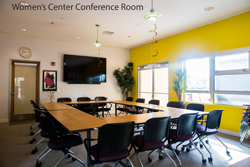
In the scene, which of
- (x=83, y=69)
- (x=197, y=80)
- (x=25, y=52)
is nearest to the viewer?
(x=197, y=80)

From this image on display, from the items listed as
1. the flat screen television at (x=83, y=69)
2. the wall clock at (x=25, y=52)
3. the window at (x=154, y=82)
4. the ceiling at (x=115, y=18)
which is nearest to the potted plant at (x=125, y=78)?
the window at (x=154, y=82)

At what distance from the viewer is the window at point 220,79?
4.55m

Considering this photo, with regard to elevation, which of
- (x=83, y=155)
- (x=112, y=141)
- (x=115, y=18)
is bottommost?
(x=83, y=155)

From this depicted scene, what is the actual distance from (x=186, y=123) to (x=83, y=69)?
572cm

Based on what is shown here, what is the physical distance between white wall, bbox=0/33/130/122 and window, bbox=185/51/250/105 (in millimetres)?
3797

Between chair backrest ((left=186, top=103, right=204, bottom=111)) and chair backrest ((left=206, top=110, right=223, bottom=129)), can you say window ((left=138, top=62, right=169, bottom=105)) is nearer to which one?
chair backrest ((left=186, top=103, right=204, bottom=111))

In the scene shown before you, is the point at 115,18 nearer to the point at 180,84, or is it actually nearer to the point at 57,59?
the point at 180,84

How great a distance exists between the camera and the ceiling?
4035 mm

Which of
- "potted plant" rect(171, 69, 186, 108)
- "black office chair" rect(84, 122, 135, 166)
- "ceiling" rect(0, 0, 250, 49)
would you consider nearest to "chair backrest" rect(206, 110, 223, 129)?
"black office chair" rect(84, 122, 135, 166)

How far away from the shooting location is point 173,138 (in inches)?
113

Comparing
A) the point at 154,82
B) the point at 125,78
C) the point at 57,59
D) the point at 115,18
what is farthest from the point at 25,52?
the point at 154,82

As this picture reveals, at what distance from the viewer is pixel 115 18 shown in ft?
16.0

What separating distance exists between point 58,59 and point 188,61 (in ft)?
17.5

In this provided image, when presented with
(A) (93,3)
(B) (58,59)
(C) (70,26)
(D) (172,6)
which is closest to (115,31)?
(C) (70,26)
